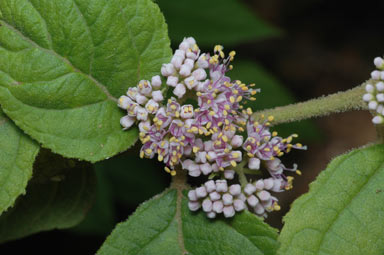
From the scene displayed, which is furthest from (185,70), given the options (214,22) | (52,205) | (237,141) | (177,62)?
(214,22)

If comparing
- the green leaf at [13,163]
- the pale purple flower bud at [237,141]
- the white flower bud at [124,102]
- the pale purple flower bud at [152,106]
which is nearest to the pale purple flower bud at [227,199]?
the pale purple flower bud at [237,141]

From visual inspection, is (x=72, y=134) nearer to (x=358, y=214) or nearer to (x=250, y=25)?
(x=358, y=214)

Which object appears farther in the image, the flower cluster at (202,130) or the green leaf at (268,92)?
the green leaf at (268,92)

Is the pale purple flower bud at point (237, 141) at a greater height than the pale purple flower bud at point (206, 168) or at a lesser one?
greater

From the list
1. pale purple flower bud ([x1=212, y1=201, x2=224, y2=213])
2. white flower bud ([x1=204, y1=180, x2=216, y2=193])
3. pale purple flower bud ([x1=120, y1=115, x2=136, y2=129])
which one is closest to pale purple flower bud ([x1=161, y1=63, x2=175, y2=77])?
pale purple flower bud ([x1=120, y1=115, x2=136, y2=129])

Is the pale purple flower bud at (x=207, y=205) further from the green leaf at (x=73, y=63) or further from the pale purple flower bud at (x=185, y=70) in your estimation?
the pale purple flower bud at (x=185, y=70)

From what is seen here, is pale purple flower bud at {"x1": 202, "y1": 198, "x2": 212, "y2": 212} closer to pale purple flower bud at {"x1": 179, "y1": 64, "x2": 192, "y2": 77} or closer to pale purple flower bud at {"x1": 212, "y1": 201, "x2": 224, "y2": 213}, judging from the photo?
pale purple flower bud at {"x1": 212, "y1": 201, "x2": 224, "y2": 213}

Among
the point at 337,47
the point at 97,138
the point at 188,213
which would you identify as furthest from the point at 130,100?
the point at 337,47

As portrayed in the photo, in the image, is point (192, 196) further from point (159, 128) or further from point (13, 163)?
point (13, 163)
